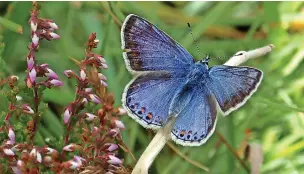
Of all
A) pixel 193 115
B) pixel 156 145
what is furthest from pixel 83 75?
pixel 193 115

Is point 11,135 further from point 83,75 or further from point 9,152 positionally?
point 83,75

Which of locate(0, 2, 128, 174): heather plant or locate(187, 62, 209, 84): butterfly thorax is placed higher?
locate(0, 2, 128, 174): heather plant

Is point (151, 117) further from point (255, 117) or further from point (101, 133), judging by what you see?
point (255, 117)

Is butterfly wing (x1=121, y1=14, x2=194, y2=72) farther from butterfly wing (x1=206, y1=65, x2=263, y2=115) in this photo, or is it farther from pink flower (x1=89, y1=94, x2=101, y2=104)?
pink flower (x1=89, y1=94, x2=101, y2=104)

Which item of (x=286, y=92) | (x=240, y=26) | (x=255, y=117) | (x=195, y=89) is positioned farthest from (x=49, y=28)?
(x=240, y=26)

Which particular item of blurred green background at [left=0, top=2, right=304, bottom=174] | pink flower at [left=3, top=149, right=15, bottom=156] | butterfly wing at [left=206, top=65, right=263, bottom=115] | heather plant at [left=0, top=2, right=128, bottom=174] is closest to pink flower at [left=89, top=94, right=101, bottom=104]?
heather plant at [left=0, top=2, right=128, bottom=174]

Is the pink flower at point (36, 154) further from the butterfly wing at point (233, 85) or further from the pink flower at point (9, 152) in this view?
the butterfly wing at point (233, 85)
